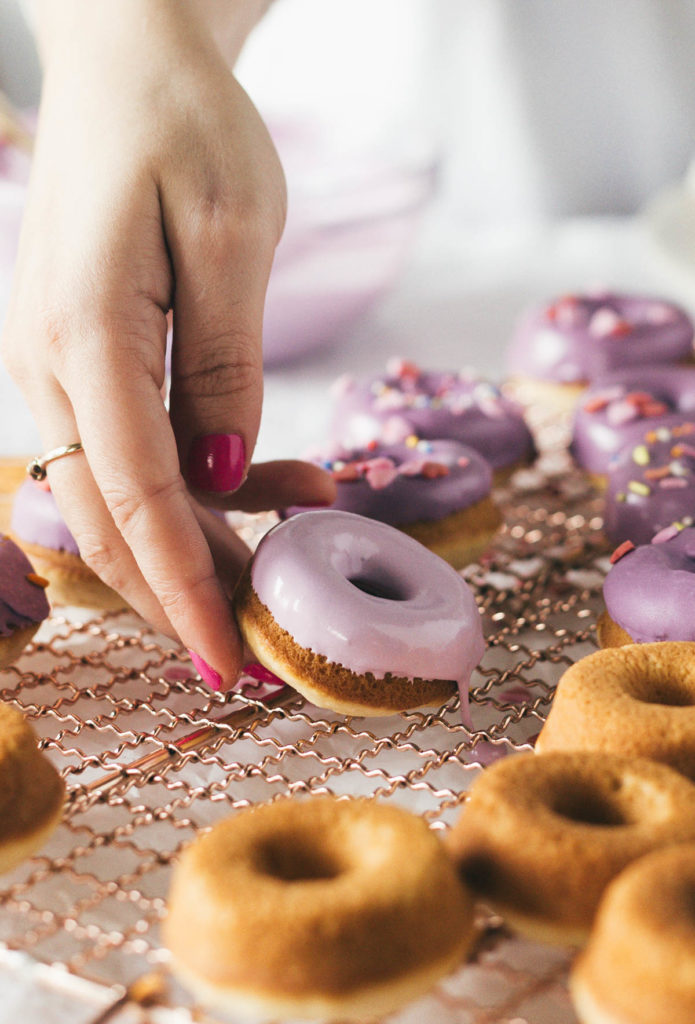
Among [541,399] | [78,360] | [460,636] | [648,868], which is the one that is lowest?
[541,399]

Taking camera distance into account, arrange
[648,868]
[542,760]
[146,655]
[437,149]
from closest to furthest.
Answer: [648,868] < [542,760] < [146,655] < [437,149]

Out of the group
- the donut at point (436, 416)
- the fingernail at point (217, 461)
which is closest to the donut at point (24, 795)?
the fingernail at point (217, 461)

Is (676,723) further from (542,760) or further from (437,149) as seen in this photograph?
(437,149)

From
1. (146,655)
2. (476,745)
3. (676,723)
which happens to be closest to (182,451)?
(146,655)

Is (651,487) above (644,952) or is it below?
below

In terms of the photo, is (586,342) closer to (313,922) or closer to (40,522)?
(40,522)

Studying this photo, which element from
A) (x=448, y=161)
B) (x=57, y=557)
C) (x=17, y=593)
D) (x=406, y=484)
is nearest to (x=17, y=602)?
(x=17, y=593)

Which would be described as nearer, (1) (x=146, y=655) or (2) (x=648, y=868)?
(2) (x=648, y=868)

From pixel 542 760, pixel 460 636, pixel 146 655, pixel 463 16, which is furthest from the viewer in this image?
pixel 463 16
